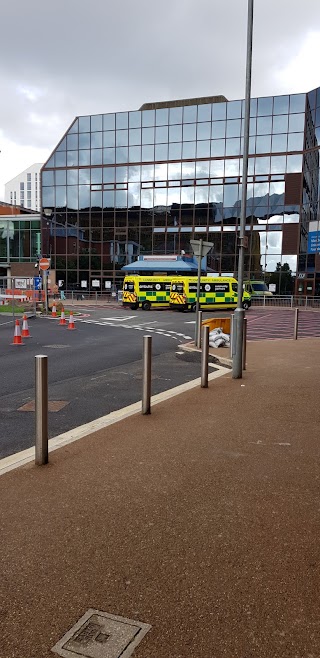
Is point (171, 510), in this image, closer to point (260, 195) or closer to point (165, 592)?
point (165, 592)

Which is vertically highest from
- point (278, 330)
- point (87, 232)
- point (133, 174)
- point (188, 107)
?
point (188, 107)

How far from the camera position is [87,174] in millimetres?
48781

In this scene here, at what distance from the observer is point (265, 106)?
42438 millimetres

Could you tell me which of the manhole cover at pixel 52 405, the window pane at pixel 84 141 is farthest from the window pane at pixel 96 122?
the manhole cover at pixel 52 405

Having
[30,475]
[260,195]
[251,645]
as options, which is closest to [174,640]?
[251,645]

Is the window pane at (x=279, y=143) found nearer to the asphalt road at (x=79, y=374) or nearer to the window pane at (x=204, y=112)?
the window pane at (x=204, y=112)

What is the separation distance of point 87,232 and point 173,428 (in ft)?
150

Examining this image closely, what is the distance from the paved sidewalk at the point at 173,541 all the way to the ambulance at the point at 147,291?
2826 cm

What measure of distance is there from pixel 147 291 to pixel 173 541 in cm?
3083

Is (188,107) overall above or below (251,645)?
above

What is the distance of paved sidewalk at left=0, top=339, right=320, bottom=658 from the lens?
2.34m

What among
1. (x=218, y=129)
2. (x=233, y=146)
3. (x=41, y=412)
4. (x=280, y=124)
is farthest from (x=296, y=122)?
(x=41, y=412)

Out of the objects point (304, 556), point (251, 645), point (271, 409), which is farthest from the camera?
point (271, 409)

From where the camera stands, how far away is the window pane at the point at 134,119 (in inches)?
1826
